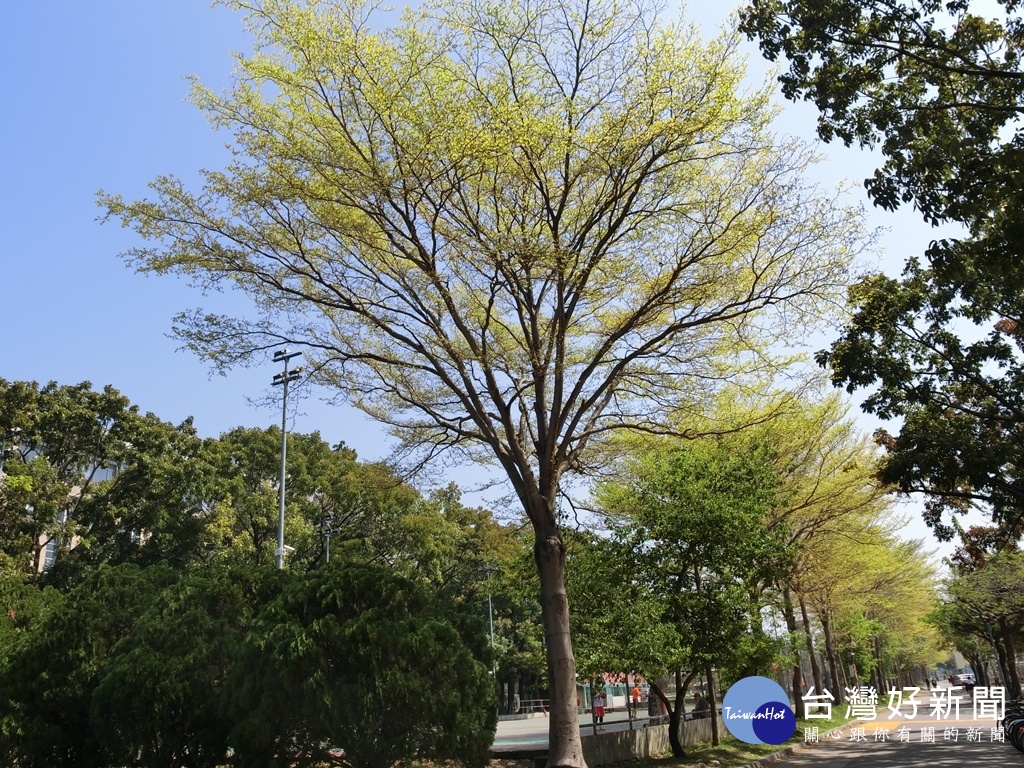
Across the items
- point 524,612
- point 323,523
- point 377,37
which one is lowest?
point 524,612

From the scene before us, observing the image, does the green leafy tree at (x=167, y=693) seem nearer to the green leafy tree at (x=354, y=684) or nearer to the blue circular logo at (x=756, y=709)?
the green leafy tree at (x=354, y=684)

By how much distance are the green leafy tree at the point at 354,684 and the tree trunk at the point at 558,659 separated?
1701 millimetres

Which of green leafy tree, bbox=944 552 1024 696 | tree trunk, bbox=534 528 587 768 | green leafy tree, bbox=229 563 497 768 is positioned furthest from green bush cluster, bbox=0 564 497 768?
green leafy tree, bbox=944 552 1024 696

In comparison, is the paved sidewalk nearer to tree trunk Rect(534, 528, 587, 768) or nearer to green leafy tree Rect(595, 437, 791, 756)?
green leafy tree Rect(595, 437, 791, 756)

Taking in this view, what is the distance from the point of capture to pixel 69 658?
9.80 m

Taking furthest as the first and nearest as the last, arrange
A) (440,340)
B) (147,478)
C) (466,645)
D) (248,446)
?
(248,446)
(147,478)
(440,340)
(466,645)

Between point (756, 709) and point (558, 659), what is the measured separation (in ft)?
21.3

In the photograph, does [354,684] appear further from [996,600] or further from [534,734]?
[996,600]

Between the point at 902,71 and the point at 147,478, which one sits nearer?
the point at 902,71

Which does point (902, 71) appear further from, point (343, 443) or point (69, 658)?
point (343, 443)

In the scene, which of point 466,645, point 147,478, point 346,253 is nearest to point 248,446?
point 147,478

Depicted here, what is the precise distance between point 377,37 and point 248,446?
23.3m

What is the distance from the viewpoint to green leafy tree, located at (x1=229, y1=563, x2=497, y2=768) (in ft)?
26.7

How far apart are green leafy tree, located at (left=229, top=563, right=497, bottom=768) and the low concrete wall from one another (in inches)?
212
